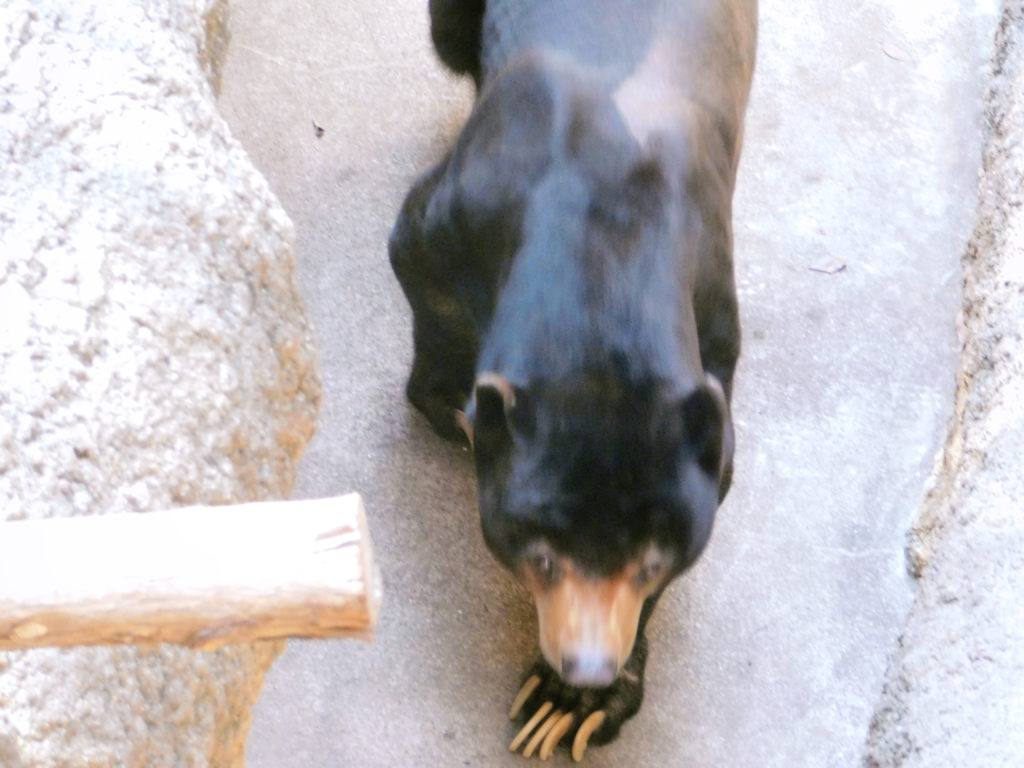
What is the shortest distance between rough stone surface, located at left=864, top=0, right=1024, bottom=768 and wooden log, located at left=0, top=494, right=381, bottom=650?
1.74 m

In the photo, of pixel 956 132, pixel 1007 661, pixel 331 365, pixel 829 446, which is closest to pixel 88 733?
pixel 1007 661

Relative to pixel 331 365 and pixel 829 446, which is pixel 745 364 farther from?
pixel 331 365

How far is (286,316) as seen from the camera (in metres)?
2.79

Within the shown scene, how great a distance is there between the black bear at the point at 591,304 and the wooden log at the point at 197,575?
1.38 m

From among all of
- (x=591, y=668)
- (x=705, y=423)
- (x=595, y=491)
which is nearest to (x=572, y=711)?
(x=591, y=668)

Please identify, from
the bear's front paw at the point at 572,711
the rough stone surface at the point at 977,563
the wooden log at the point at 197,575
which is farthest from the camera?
the bear's front paw at the point at 572,711

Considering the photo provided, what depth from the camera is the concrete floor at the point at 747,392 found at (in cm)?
364

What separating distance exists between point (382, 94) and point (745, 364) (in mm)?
1860

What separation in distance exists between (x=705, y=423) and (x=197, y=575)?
62.6 inches

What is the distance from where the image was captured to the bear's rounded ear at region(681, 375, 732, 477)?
2.76 meters

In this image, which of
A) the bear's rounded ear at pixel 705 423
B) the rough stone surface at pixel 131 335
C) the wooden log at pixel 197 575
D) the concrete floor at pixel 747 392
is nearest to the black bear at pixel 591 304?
the bear's rounded ear at pixel 705 423

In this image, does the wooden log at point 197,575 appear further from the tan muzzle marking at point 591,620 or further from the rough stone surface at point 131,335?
the tan muzzle marking at point 591,620

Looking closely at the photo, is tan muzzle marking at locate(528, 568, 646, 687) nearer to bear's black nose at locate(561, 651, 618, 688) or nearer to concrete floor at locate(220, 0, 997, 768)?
bear's black nose at locate(561, 651, 618, 688)

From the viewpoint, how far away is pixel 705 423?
2.79 m
